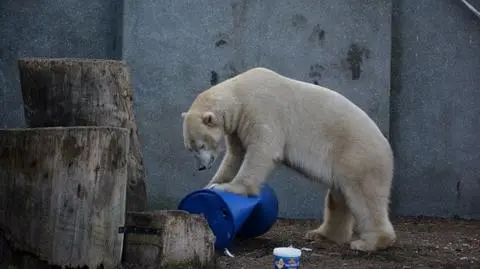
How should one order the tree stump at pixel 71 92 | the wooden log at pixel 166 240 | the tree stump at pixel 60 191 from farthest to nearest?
1. the tree stump at pixel 71 92
2. the wooden log at pixel 166 240
3. the tree stump at pixel 60 191

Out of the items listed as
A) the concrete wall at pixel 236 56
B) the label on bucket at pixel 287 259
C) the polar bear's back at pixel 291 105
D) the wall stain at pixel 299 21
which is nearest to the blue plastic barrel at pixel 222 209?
the polar bear's back at pixel 291 105

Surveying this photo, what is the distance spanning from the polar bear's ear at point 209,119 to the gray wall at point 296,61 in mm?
1600

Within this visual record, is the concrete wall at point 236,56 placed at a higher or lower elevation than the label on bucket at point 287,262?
higher

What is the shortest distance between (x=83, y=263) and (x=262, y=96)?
1988 millimetres

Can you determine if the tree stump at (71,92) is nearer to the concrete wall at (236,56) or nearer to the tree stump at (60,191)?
the tree stump at (60,191)

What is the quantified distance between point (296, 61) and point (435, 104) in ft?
Answer: 4.44

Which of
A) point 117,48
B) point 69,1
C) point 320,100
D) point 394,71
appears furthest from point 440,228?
point 69,1

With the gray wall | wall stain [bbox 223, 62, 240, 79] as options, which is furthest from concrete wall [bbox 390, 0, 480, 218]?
wall stain [bbox 223, 62, 240, 79]

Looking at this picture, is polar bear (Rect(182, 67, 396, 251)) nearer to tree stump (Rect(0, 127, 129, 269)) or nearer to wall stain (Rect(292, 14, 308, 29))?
tree stump (Rect(0, 127, 129, 269))

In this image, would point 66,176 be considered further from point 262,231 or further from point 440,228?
point 440,228

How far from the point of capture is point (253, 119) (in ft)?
20.2

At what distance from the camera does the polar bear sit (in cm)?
612

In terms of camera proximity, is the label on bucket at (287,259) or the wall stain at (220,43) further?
the wall stain at (220,43)

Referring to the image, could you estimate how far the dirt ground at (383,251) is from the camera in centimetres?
566
